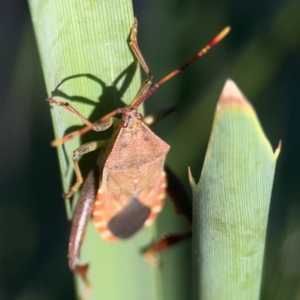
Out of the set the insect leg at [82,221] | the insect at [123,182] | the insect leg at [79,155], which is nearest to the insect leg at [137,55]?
the insect at [123,182]

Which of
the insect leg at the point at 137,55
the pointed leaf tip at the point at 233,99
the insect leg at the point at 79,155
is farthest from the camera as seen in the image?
the insect leg at the point at 79,155

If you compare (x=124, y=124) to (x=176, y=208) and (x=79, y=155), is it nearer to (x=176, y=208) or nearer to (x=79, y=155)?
(x=79, y=155)

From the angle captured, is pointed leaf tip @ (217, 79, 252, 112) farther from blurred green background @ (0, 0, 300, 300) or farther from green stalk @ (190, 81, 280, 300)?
blurred green background @ (0, 0, 300, 300)

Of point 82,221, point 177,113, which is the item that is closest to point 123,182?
point 82,221

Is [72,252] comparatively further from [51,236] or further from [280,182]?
[280,182]

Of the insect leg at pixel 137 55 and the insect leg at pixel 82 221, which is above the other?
the insect leg at pixel 137 55

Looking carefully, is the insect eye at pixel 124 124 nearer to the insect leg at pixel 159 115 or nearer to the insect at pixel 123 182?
the insect at pixel 123 182

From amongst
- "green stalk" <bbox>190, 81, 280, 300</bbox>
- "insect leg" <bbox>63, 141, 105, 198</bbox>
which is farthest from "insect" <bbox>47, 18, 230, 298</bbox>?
"green stalk" <bbox>190, 81, 280, 300</bbox>

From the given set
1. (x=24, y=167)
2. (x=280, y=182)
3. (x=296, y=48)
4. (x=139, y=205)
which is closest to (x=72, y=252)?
(x=139, y=205)
